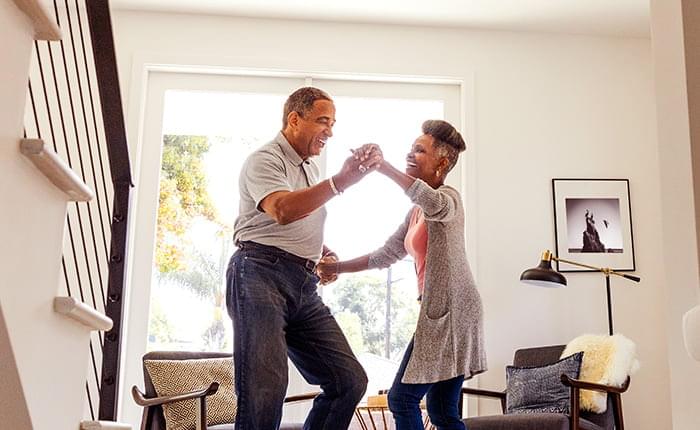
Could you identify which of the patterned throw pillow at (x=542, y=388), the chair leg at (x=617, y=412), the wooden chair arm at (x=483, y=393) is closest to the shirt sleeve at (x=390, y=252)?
the wooden chair arm at (x=483, y=393)

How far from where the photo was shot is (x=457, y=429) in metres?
2.78

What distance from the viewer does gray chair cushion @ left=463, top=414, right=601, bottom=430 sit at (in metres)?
3.45

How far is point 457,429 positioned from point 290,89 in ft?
9.01

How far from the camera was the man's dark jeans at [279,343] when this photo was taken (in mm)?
2355

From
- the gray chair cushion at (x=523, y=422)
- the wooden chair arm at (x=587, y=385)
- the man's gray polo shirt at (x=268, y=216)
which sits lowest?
the gray chair cushion at (x=523, y=422)

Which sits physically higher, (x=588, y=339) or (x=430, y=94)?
(x=430, y=94)

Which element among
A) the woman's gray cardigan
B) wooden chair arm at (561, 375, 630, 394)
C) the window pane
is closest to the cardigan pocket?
the woman's gray cardigan

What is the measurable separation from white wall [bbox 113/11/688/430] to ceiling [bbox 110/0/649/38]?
0.07 m

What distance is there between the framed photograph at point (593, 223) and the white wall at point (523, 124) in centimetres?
6

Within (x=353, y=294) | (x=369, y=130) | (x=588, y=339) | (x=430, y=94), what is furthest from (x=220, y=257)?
(x=588, y=339)

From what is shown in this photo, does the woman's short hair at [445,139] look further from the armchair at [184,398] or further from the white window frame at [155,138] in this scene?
the white window frame at [155,138]

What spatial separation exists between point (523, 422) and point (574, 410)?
0.27m

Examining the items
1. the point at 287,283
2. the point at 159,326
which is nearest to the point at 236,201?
the point at 159,326

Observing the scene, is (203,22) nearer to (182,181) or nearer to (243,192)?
(182,181)
